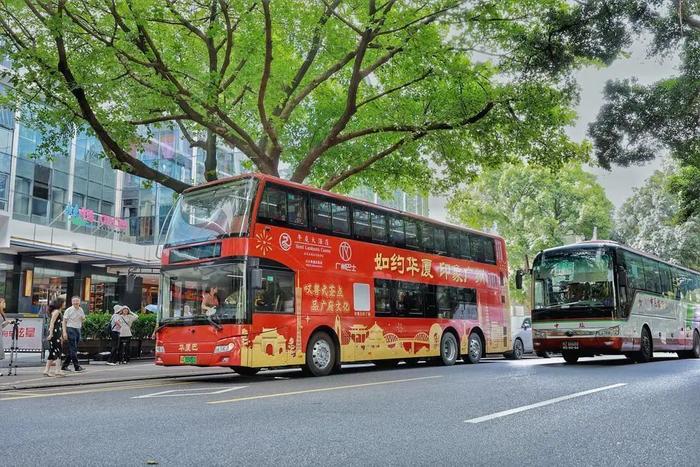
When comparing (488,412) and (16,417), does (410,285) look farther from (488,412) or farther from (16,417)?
(16,417)

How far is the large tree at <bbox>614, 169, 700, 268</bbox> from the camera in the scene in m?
40.1

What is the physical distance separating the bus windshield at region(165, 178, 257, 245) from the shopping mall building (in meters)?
11.9

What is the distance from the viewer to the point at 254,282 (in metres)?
12.0

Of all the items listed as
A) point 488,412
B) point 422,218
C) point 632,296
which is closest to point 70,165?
point 422,218

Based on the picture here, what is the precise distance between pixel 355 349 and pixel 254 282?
12.4 ft

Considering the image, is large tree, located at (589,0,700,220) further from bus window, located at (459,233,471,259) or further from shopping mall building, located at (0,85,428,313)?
shopping mall building, located at (0,85,428,313)

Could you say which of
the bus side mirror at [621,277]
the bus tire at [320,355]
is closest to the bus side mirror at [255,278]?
the bus tire at [320,355]

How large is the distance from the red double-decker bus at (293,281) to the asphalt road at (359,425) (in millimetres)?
1750

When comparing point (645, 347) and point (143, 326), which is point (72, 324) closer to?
point (143, 326)

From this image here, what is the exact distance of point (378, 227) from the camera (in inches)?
624

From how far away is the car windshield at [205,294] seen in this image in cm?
1205

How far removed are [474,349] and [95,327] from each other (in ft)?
38.4

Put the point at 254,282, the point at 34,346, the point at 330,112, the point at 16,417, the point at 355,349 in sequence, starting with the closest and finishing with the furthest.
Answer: the point at 16,417, the point at 254,282, the point at 355,349, the point at 34,346, the point at 330,112

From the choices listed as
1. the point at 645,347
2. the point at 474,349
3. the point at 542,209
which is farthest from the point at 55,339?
the point at 542,209
